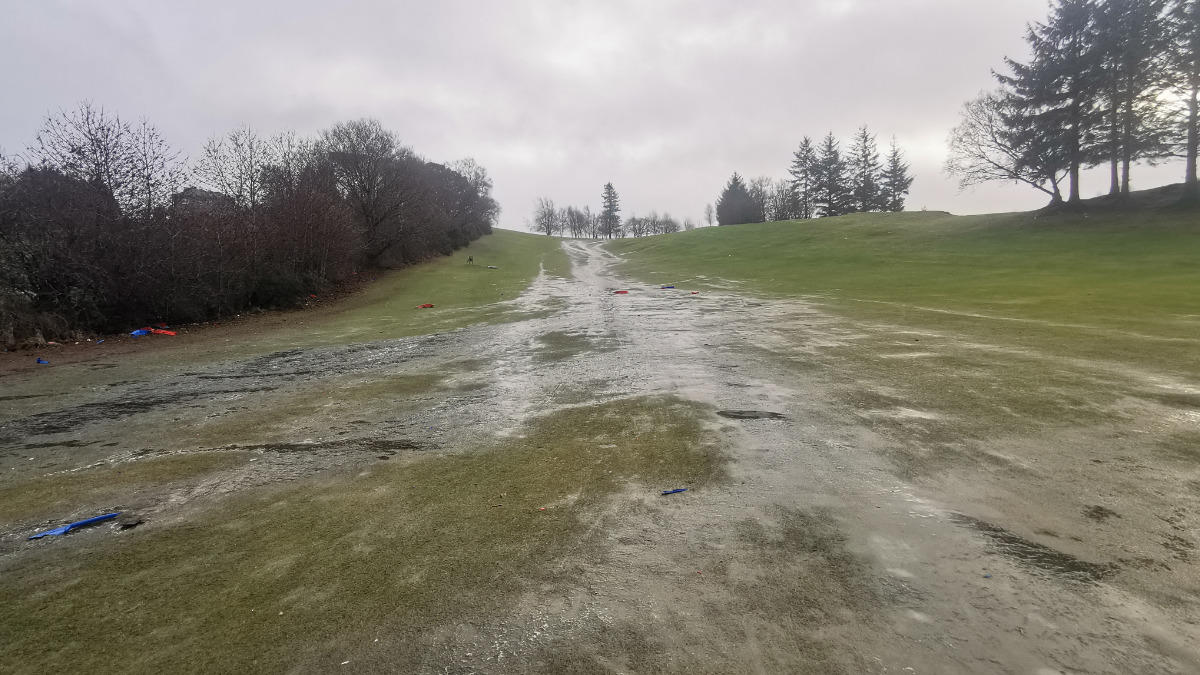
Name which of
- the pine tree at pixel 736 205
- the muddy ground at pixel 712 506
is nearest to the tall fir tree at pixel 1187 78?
the muddy ground at pixel 712 506

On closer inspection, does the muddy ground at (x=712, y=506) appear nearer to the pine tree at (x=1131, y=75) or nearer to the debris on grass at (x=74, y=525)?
the debris on grass at (x=74, y=525)

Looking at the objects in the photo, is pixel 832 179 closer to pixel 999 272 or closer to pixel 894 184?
pixel 894 184

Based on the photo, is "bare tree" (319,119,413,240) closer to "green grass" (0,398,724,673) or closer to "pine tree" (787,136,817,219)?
"green grass" (0,398,724,673)

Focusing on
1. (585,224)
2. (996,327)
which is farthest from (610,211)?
(996,327)

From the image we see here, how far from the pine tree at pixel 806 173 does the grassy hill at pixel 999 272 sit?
2668 centimetres

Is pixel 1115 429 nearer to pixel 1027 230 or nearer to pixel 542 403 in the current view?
pixel 542 403

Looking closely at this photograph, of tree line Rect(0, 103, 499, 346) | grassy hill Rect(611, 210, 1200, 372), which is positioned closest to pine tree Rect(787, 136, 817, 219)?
grassy hill Rect(611, 210, 1200, 372)

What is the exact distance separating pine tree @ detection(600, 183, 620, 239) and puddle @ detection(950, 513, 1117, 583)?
4229 inches

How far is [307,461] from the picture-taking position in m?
4.89

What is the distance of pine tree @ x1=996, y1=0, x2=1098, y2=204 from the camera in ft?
101

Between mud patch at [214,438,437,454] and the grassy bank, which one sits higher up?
the grassy bank

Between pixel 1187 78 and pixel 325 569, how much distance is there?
43424 millimetres

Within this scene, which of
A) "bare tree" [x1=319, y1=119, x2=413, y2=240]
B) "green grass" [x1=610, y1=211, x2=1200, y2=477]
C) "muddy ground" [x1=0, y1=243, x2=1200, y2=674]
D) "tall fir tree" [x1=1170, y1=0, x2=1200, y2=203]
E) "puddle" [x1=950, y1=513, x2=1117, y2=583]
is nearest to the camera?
"muddy ground" [x1=0, y1=243, x2=1200, y2=674]

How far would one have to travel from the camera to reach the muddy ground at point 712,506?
2.38 metres
